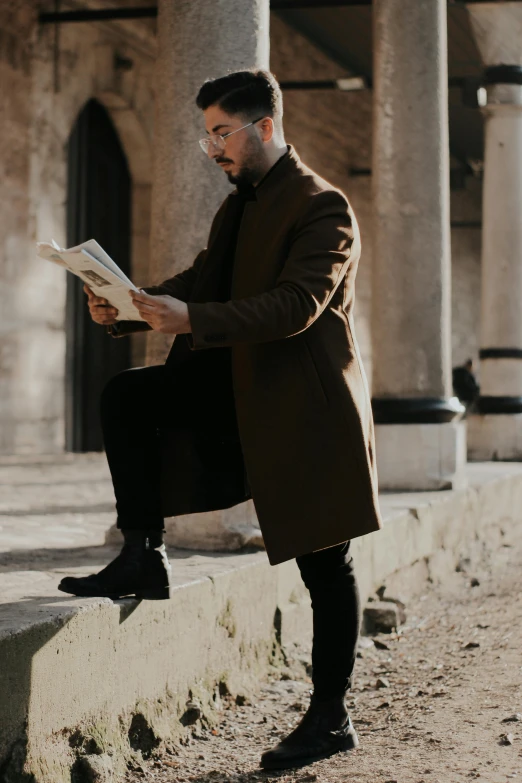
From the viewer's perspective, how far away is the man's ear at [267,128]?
276 cm

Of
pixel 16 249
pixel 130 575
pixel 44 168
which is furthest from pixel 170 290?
pixel 44 168

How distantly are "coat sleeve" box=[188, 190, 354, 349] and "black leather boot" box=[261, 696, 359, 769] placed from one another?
40.0 inches

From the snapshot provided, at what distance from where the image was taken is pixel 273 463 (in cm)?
272

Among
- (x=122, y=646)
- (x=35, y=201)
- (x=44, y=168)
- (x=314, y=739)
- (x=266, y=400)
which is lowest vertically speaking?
(x=314, y=739)

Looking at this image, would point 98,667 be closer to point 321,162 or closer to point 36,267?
point 36,267

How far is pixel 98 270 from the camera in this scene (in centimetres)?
255

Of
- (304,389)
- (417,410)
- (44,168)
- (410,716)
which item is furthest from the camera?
(44,168)

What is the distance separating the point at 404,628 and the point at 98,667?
7.76 feet

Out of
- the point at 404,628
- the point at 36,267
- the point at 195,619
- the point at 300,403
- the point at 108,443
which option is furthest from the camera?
the point at 36,267

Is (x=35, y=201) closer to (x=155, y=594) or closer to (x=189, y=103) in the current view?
(x=189, y=103)

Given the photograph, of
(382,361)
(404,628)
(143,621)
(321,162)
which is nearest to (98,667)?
(143,621)

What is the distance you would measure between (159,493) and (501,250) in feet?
22.7

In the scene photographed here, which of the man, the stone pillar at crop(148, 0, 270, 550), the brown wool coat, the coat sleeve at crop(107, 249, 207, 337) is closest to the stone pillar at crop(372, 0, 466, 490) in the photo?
the stone pillar at crop(148, 0, 270, 550)

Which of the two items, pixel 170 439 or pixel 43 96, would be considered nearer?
pixel 170 439
